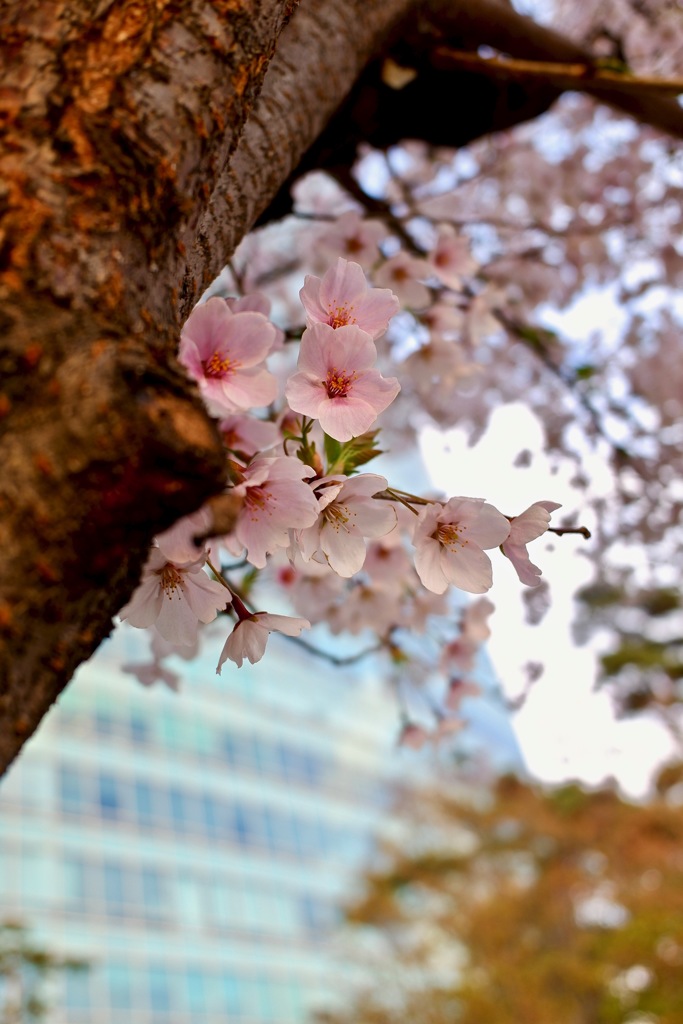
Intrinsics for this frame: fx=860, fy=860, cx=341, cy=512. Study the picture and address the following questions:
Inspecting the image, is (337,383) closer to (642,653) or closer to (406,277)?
(406,277)

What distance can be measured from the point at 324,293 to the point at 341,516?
0.20 meters

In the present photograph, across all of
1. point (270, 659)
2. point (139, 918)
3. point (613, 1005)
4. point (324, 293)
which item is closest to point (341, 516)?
point (324, 293)

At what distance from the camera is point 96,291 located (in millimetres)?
475

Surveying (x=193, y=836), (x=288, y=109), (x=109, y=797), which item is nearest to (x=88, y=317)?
(x=288, y=109)

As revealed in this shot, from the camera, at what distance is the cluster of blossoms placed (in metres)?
0.68

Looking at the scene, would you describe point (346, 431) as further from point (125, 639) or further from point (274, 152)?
point (125, 639)

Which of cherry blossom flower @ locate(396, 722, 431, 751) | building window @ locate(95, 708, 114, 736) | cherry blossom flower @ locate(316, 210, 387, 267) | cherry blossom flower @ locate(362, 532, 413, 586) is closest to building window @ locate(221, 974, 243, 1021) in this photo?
building window @ locate(95, 708, 114, 736)

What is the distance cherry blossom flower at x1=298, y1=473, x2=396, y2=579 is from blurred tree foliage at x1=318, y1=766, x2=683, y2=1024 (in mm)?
6452

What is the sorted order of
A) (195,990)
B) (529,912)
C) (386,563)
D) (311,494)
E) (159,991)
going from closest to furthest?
1. (311,494)
2. (386,563)
3. (529,912)
4. (159,991)
5. (195,990)

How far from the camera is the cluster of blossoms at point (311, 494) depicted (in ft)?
2.24

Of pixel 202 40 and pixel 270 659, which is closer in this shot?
pixel 202 40

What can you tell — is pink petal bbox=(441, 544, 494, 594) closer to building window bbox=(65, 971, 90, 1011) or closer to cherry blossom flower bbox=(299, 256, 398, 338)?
cherry blossom flower bbox=(299, 256, 398, 338)

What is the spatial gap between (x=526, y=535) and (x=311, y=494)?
0.22 m

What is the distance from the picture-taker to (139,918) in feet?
46.1
